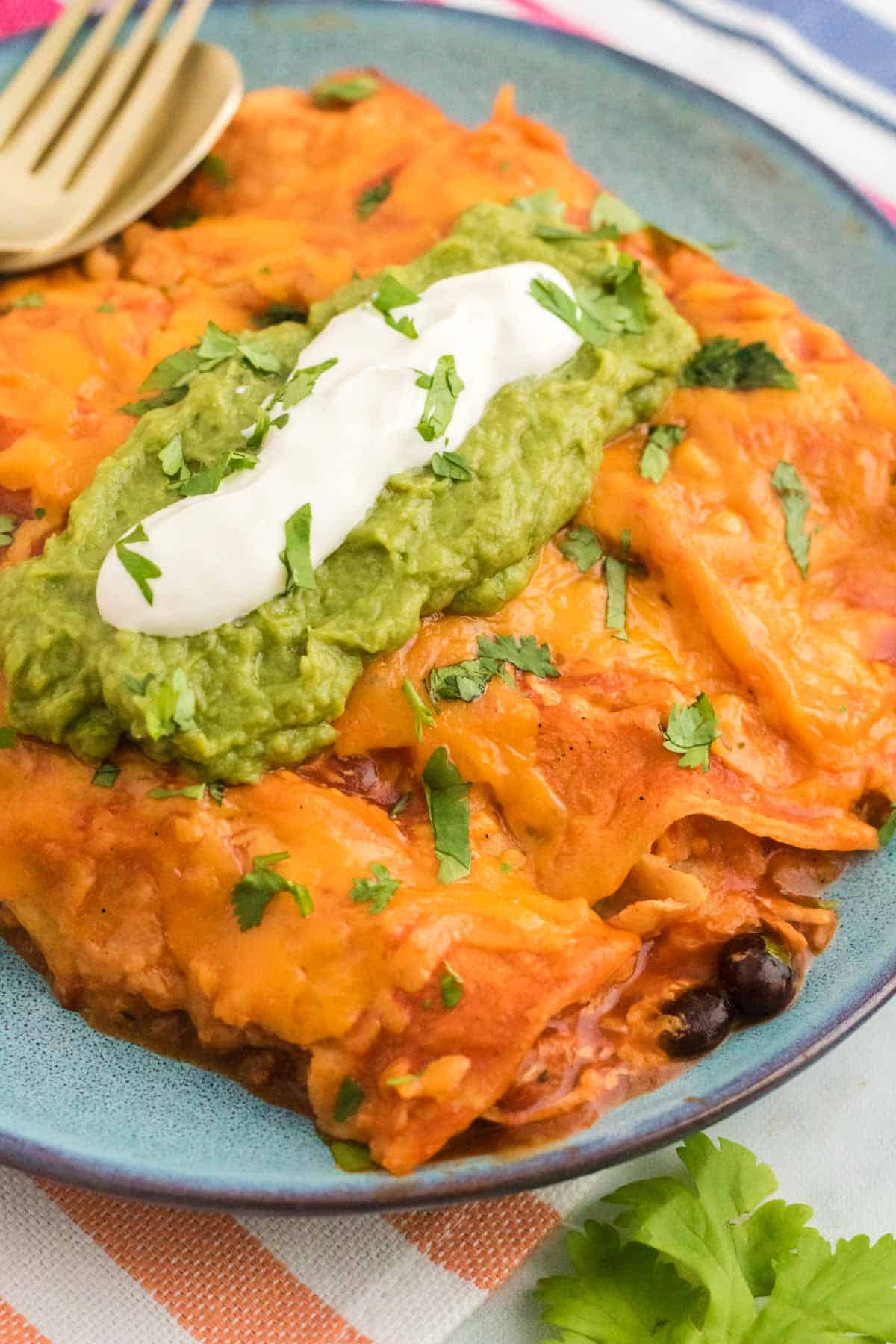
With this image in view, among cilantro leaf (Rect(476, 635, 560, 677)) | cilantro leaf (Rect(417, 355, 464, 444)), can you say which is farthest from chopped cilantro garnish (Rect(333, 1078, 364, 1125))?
cilantro leaf (Rect(417, 355, 464, 444))

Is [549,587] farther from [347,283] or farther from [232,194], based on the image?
[232,194]

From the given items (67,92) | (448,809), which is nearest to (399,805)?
(448,809)

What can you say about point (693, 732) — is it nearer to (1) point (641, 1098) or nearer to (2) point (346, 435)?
(1) point (641, 1098)

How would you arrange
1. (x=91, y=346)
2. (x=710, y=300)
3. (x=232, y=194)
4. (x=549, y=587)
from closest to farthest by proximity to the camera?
(x=549, y=587)
(x=91, y=346)
(x=710, y=300)
(x=232, y=194)

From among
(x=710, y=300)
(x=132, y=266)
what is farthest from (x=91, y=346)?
(x=710, y=300)

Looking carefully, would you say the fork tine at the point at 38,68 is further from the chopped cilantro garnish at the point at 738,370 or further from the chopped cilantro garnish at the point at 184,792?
the chopped cilantro garnish at the point at 184,792

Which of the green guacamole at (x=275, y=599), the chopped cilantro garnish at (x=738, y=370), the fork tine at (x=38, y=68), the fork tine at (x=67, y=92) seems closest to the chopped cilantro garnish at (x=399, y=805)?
the green guacamole at (x=275, y=599)

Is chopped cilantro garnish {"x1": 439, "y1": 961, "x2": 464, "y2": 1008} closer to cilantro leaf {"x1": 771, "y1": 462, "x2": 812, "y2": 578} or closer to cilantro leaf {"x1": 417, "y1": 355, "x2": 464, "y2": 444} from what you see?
cilantro leaf {"x1": 417, "y1": 355, "x2": 464, "y2": 444}
